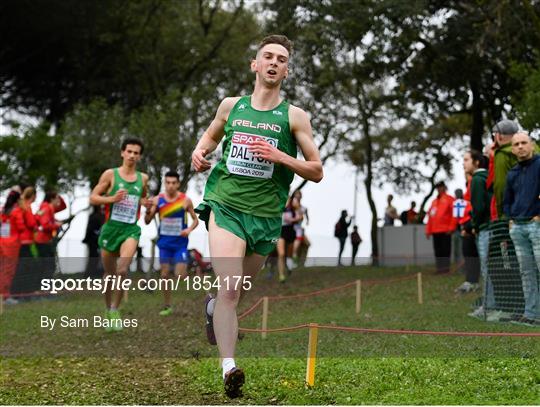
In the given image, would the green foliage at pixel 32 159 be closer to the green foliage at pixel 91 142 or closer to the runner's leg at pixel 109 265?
the green foliage at pixel 91 142

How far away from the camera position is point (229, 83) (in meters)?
36.2

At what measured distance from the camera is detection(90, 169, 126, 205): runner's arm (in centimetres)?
1198


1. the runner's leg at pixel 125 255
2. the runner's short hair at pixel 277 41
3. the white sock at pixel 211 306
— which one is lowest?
the white sock at pixel 211 306

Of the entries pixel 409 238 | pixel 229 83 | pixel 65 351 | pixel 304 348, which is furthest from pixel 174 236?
pixel 229 83

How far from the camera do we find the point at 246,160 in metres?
6.80

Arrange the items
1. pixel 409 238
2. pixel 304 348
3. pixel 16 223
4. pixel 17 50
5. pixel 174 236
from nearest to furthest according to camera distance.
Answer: pixel 304 348
pixel 174 236
pixel 16 223
pixel 409 238
pixel 17 50

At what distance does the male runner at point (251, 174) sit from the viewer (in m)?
6.69

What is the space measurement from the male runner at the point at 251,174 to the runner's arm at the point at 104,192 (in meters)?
5.10

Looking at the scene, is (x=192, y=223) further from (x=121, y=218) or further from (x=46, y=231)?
(x=46, y=231)

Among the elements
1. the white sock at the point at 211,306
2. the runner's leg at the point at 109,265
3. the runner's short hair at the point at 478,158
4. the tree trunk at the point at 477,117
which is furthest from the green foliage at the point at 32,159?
the white sock at the point at 211,306

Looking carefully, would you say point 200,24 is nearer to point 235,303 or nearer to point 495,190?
point 495,190

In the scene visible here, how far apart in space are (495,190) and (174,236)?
5.32 meters

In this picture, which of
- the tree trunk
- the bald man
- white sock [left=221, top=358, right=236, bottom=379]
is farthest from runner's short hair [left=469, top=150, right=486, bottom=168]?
the tree trunk

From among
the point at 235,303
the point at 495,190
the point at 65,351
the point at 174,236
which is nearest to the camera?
the point at 235,303
